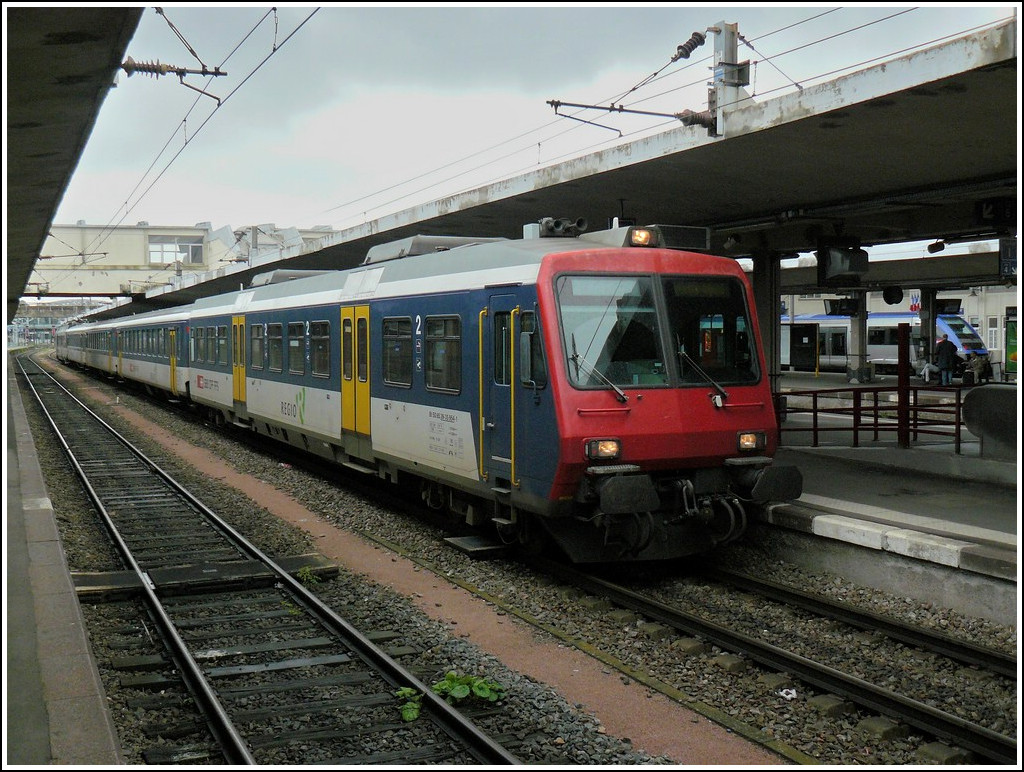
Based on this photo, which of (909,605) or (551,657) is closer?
(551,657)

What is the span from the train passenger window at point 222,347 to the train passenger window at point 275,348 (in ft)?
11.1

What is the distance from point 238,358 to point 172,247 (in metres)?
50.7

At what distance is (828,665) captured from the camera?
6957 millimetres

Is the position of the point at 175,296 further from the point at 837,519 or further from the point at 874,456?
the point at 837,519

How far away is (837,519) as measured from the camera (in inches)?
360

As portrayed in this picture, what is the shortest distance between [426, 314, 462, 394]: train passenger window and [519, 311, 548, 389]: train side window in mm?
1323

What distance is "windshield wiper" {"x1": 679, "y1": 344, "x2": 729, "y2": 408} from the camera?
868 cm

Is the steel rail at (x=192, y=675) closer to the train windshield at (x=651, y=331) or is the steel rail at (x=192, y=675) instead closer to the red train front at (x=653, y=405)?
the red train front at (x=653, y=405)

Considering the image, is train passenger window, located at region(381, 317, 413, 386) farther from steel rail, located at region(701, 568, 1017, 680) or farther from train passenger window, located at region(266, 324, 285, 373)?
train passenger window, located at region(266, 324, 285, 373)

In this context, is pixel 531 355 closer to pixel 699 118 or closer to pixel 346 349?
pixel 699 118

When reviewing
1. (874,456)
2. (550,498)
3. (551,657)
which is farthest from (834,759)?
(874,456)

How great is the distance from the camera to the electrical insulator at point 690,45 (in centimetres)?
1156

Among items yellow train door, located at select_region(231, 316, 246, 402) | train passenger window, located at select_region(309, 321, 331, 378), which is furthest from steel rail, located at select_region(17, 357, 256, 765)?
yellow train door, located at select_region(231, 316, 246, 402)

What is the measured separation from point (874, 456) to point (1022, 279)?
988 centimetres
